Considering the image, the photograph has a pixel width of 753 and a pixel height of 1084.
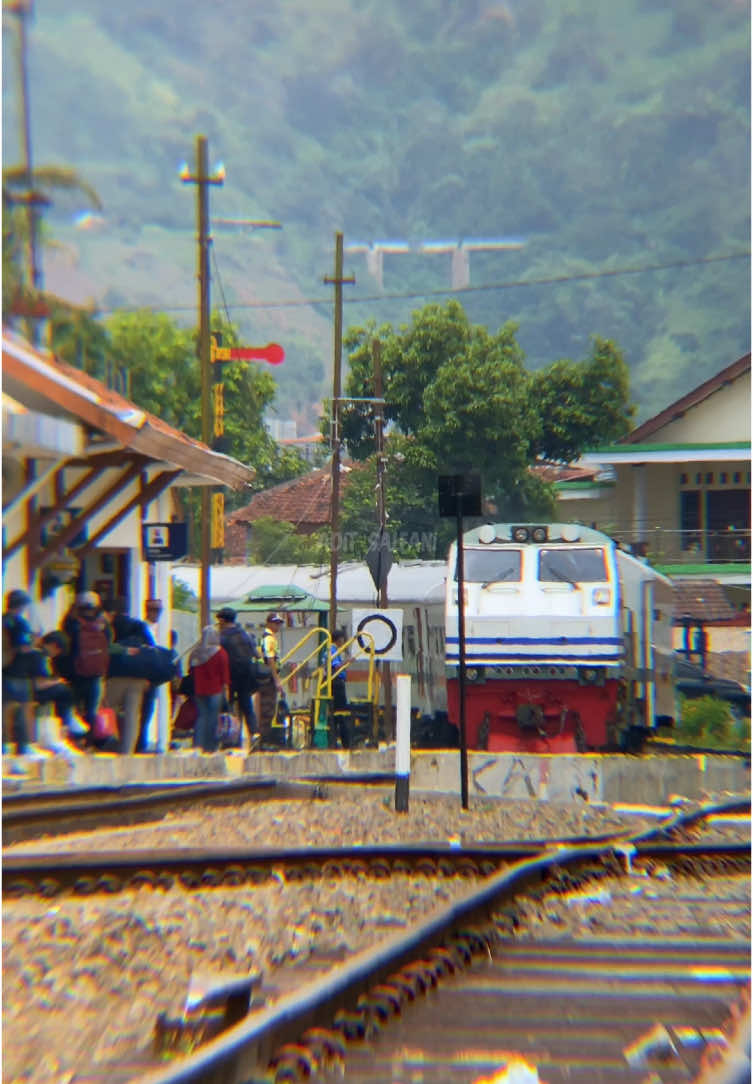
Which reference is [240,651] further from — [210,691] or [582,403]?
[582,403]

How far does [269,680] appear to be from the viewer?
657cm

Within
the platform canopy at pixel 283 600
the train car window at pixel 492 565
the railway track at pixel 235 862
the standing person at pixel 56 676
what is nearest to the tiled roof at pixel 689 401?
the platform canopy at pixel 283 600

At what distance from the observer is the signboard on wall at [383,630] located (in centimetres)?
569

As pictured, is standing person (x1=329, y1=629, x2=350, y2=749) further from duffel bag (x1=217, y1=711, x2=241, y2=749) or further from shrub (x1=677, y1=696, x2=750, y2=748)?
shrub (x1=677, y1=696, x2=750, y2=748)

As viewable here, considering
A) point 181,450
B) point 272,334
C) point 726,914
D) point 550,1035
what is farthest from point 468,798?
point 550,1035

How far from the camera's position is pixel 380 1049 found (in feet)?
7.00

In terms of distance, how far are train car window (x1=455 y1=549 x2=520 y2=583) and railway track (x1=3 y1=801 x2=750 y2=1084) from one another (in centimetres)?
441

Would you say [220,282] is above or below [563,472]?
above

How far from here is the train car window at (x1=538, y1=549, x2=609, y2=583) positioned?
8227mm

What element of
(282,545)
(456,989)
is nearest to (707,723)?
(282,545)

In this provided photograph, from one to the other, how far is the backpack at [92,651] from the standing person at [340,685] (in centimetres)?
264

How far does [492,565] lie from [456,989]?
19.8 feet

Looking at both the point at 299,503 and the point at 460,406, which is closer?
the point at 299,503

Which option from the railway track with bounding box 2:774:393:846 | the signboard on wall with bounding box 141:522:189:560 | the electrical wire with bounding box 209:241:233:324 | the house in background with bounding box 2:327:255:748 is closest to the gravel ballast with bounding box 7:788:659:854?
the railway track with bounding box 2:774:393:846
